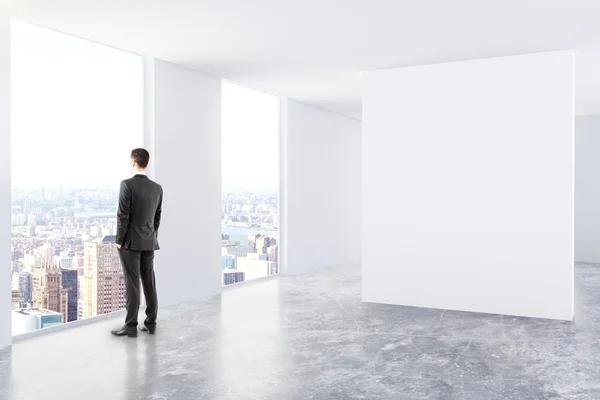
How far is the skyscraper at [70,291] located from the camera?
15.4 ft

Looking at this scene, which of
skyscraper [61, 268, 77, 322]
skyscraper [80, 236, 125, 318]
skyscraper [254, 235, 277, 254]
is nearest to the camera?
skyscraper [61, 268, 77, 322]

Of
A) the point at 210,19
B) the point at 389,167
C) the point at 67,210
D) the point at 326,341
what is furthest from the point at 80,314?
the point at 389,167

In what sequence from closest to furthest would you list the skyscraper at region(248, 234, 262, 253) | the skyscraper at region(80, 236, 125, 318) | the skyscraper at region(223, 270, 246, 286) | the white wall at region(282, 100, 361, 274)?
the skyscraper at region(80, 236, 125, 318) < the skyscraper at region(223, 270, 246, 286) < the skyscraper at region(248, 234, 262, 253) < the white wall at region(282, 100, 361, 274)

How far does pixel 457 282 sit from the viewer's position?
557 cm

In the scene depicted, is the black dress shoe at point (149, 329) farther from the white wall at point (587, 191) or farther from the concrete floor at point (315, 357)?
the white wall at point (587, 191)

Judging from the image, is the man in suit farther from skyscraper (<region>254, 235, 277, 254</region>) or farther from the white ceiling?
skyscraper (<region>254, 235, 277, 254</region>)

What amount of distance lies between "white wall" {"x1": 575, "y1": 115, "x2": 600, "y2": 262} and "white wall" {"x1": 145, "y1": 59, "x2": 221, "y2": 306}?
6.47m

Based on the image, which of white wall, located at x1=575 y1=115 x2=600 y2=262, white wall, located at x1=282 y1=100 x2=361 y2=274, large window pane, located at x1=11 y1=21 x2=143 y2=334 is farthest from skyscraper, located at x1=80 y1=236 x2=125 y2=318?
white wall, located at x1=575 y1=115 x2=600 y2=262

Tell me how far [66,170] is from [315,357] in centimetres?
266

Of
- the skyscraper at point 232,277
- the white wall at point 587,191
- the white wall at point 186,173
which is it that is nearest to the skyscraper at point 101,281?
the white wall at point 186,173

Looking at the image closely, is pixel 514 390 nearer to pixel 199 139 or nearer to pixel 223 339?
pixel 223 339

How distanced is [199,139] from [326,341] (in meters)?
2.89

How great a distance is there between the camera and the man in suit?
4316mm

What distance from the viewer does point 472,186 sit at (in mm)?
5508
